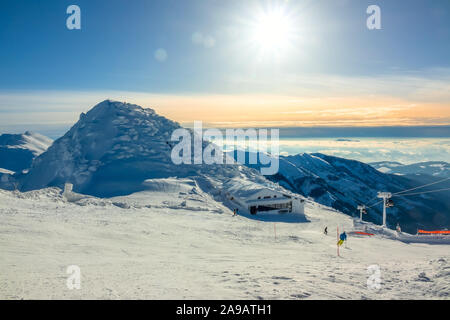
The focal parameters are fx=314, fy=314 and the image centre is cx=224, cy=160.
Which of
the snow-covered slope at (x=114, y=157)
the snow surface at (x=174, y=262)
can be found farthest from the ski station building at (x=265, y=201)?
the snow surface at (x=174, y=262)

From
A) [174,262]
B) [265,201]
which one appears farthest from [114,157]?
[174,262]

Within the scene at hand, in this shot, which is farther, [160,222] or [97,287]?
[160,222]

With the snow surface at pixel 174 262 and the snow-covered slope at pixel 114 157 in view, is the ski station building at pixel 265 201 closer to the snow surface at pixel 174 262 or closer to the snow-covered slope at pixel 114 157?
the snow-covered slope at pixel 114 157

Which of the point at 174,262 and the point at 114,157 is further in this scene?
the point at 114,157

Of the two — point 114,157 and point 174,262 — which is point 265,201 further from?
point 114,157
